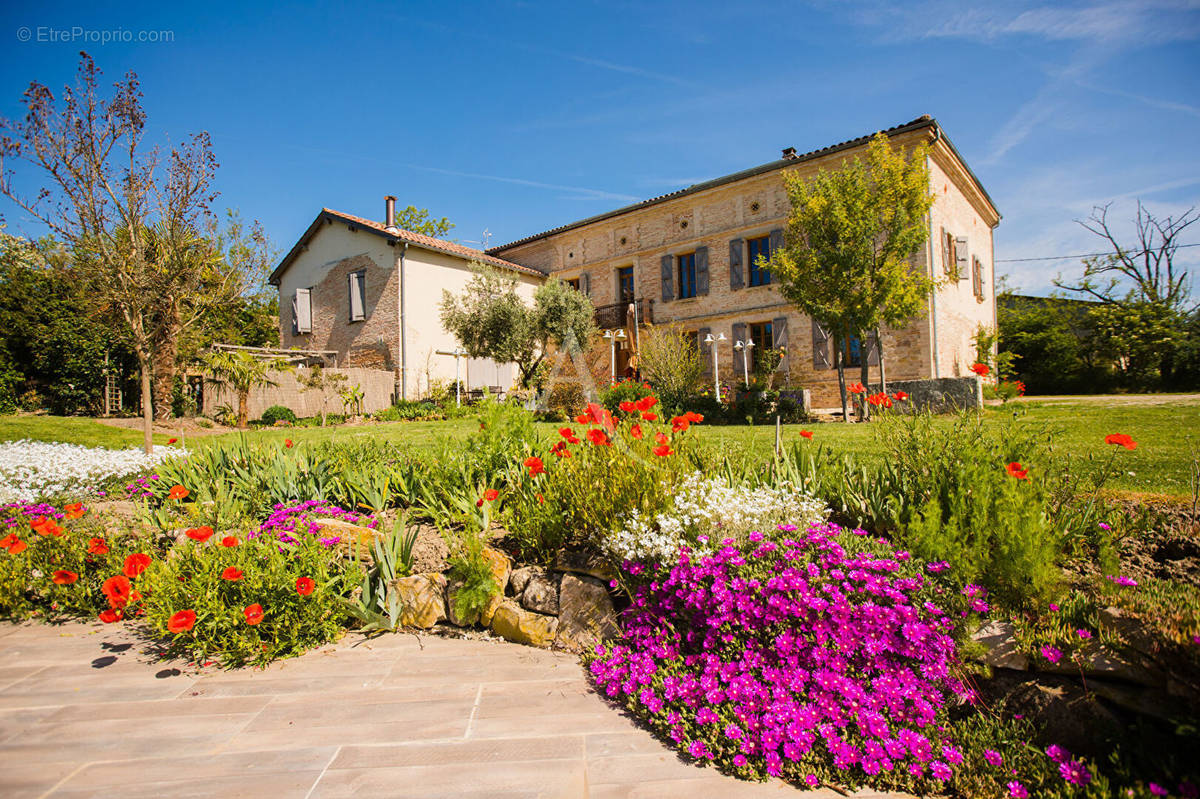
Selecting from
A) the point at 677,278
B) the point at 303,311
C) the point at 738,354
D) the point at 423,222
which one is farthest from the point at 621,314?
the point at 423,222

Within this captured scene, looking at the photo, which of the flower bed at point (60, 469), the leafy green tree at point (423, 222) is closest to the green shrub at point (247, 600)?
the flower bed at point (60, 469)

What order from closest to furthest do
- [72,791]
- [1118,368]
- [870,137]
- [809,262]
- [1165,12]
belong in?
[72,791] → [1165,12] → [809,262] → [870,137] → [1118,368]

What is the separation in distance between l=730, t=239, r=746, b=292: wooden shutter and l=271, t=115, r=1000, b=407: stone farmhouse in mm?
39

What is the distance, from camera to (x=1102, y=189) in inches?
722

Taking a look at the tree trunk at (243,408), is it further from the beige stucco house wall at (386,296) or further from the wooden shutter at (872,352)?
the wooden shutter at (872,352)

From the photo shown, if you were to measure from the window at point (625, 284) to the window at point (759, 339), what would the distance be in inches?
179

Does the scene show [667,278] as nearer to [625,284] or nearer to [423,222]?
[625,284]

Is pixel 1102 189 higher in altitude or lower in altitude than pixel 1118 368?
higher

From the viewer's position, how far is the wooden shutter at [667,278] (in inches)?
683

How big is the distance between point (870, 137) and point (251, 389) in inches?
653

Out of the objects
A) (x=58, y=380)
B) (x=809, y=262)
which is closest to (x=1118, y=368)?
(x=809, y=262)

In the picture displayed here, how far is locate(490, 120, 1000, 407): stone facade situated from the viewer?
13211mm

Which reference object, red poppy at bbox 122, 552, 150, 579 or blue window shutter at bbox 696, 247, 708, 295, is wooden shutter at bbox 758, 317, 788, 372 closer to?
blue window shutter at bbox 696, 247, 708, 295

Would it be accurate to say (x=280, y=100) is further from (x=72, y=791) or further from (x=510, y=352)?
(x=510, y=352)
